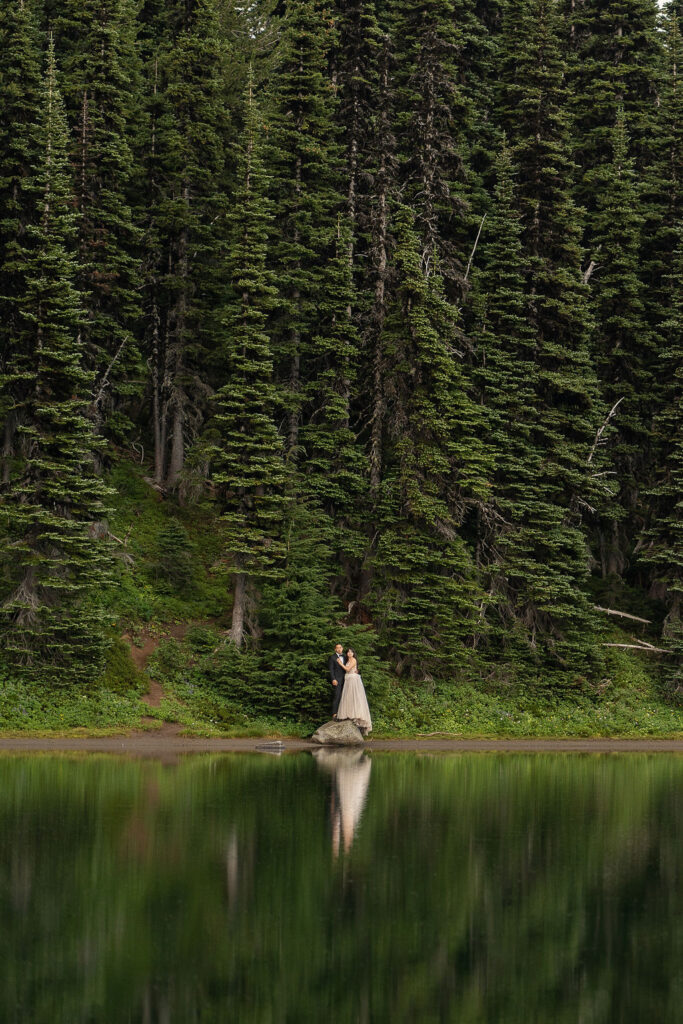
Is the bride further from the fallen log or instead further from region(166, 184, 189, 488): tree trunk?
region(166, 184, 189, 488): tree trunk

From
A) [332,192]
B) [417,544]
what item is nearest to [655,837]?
[417,544]

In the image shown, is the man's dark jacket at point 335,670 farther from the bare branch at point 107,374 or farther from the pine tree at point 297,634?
the bare branch at point 107,374

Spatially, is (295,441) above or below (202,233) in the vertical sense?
below

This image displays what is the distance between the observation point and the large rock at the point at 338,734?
3089cm

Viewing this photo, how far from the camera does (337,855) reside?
1519 cm

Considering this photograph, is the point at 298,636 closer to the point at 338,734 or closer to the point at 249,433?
the point at 338,734

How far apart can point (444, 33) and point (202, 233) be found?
38.4ft

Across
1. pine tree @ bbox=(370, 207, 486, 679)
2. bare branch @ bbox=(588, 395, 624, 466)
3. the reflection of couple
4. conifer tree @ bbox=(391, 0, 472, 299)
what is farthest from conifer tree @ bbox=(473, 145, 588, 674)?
the reflection of couple

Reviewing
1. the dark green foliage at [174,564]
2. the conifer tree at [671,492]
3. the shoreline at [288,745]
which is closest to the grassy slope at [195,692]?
the dark green foliage at [174,564]

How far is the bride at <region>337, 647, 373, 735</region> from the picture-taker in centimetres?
3095

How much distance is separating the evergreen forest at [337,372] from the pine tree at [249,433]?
0.13m

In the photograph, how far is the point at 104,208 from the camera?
40.8 metres

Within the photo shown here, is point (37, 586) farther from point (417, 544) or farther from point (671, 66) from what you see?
point (671, 66)

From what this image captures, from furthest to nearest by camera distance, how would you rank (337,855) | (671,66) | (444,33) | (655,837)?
(671,66)
(444,33)
(655,837)
(337,855)
